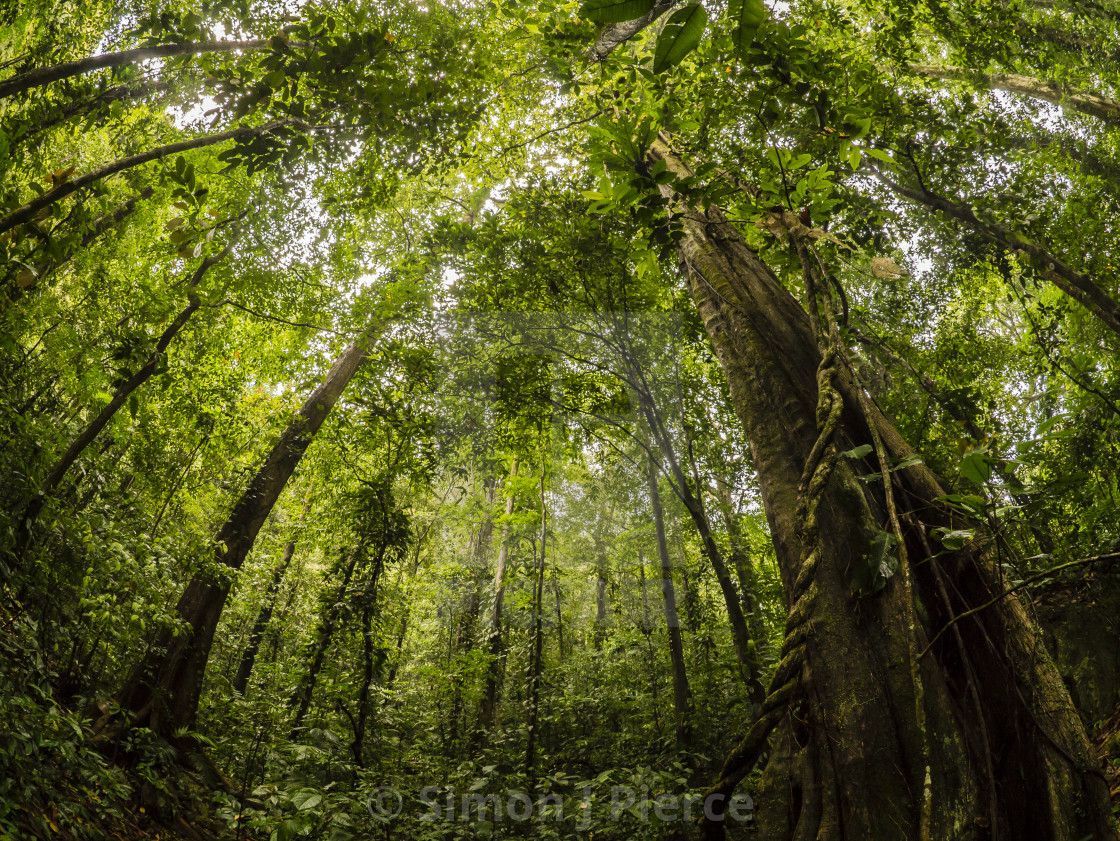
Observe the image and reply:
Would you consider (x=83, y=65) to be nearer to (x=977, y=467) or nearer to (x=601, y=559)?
(x=977, y=467)

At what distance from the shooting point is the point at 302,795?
2441 mm

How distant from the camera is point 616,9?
0.78m

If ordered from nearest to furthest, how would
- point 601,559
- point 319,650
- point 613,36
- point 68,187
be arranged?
point 68,187, point 613,36, point 319,650, point 601,559

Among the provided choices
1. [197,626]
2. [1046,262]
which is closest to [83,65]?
[197,626]

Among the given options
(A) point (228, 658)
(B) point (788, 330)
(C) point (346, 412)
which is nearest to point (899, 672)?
(B) point (788, 330)

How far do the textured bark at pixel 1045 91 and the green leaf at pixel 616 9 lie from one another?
20.5 feet

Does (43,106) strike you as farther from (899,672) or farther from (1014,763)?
(1014,763)

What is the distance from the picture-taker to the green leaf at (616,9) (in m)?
0.74

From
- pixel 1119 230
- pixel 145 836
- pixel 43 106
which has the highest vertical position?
pixel 1119 230

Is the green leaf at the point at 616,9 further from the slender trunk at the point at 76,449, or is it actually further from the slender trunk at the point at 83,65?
the slender trunk at the point at 76,449

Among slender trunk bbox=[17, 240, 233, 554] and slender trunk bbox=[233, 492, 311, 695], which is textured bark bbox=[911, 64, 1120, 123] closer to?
slender trunk bbox=[17, 240, 233, 554]

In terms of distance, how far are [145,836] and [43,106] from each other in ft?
13.1

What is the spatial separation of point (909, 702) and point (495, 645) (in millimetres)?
7601

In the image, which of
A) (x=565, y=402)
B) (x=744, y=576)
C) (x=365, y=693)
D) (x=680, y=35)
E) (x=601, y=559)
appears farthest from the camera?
(x=601, y=559)
